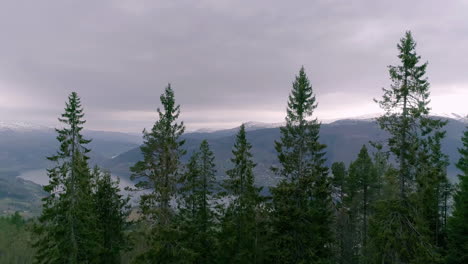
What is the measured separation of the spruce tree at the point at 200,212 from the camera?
25469 millimetres

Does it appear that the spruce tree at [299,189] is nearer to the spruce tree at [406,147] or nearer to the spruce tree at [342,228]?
the spruce tree at [406,147]

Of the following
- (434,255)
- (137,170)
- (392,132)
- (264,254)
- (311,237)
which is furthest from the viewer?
(264,254)

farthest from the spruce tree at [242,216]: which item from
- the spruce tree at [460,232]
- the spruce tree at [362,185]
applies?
the spruce tree at [362,185]

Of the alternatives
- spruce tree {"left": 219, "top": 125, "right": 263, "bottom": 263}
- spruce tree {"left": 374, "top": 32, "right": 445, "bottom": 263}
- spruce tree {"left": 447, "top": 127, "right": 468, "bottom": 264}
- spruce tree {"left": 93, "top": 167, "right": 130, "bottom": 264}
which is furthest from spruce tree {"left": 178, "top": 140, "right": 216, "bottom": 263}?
spruce tree {"left": 447, "top": 127, "right": 468, "bottom": 264}

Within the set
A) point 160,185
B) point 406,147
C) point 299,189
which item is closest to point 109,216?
point 160,185

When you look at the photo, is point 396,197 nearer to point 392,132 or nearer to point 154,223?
point 392,132

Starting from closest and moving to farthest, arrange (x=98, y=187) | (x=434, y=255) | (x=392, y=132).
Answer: (x=434, y=255) → (x=392, y=132) → (x=98, y=187)

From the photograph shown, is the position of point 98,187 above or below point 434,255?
above

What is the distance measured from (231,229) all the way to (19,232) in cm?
4739

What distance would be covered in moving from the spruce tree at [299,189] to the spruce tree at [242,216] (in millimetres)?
2917

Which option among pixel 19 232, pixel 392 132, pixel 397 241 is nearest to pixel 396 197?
pixel 397 241

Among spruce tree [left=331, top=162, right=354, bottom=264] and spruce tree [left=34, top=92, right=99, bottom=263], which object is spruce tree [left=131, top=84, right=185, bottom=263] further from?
spruce tree [left=331, top=162, right=354, bottom=264]

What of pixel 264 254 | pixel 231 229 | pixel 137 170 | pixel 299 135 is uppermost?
pixel 299 135

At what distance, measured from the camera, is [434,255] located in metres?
18.7
